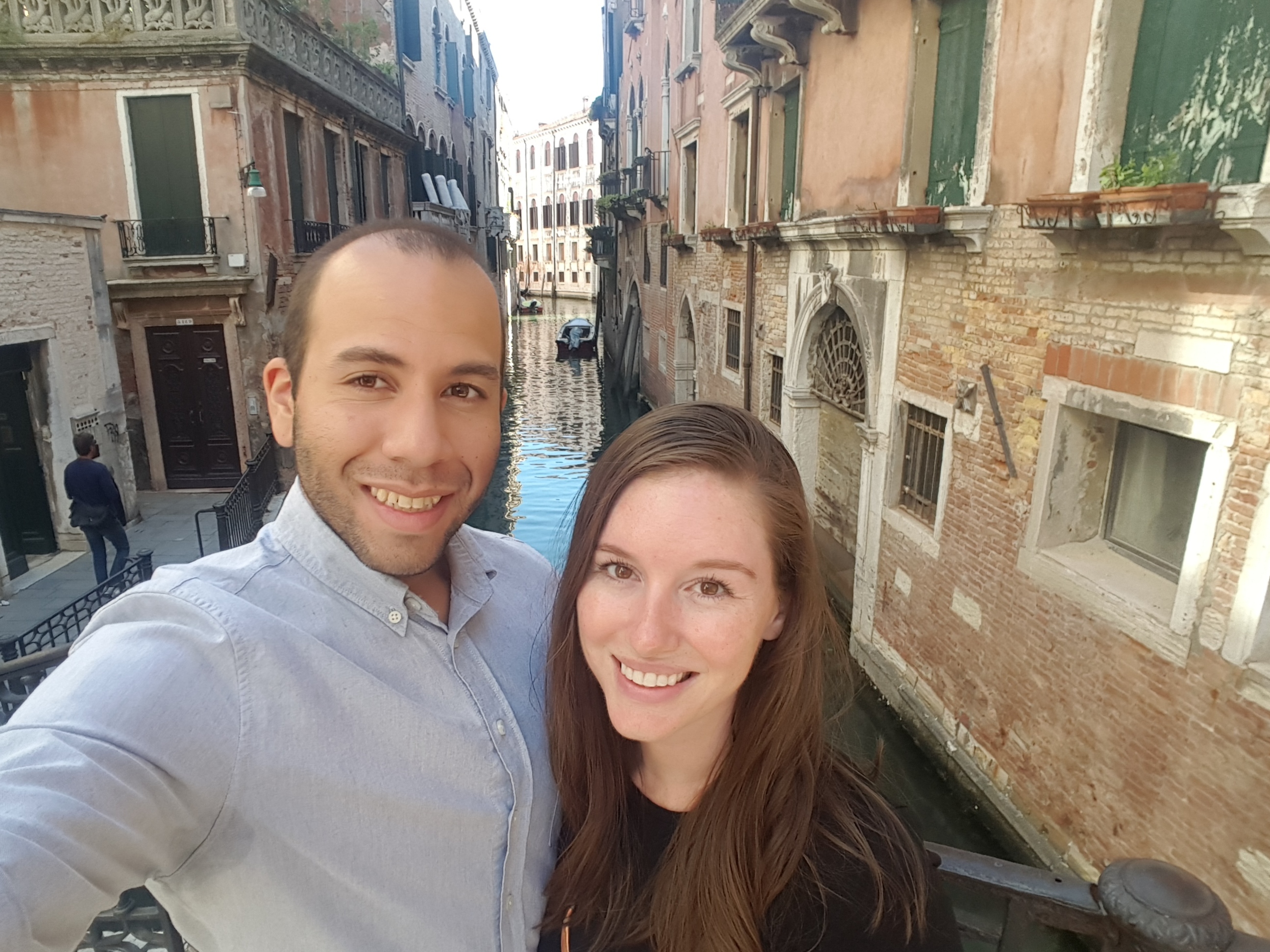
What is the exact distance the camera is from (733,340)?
10.9 metres

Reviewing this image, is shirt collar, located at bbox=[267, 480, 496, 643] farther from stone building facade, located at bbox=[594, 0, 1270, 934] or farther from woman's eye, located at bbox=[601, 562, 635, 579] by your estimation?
stone building facade, located at bbox=[594, 0, 1270, 934]

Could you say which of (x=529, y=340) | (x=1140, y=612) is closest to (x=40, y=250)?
(x=1140, y=612)

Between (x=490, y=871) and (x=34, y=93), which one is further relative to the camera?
(x=34, y=93)

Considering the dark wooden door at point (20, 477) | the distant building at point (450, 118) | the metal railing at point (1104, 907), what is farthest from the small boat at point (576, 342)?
the metal railing at point (1104, 907)

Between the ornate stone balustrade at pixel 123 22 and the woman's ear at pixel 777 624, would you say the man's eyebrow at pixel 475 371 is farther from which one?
the ornate stone balustrade at pixel 123 22

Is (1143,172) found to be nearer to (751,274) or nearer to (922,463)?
(922,463)

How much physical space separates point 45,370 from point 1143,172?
8.60 metres

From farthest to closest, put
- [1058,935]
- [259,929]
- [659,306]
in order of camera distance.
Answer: [659,306] < [1058,935] < [259,929]

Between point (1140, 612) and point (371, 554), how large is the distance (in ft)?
11.4

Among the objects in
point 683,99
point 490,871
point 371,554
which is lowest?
point 490,871

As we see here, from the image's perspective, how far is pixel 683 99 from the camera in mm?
13336

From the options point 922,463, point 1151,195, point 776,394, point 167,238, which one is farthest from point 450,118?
point 1151,195

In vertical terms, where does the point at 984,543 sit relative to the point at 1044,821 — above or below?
above

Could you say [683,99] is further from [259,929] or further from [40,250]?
[259,929]
